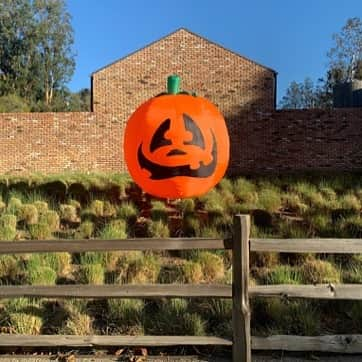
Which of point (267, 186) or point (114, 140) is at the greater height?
point (114, 140)

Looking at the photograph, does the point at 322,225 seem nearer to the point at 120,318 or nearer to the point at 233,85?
the point at 120,318

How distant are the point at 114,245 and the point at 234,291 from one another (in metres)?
0.98

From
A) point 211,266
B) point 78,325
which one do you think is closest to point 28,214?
point 211,266

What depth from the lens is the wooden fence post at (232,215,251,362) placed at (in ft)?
11.6

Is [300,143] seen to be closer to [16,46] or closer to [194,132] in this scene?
[194,132]

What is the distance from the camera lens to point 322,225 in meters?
6.59

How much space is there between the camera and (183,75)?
51.8ft

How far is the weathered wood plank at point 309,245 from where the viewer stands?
11.9 feet

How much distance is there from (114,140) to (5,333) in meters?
10.9

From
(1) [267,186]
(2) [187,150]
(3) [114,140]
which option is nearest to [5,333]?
(2) [187,150]

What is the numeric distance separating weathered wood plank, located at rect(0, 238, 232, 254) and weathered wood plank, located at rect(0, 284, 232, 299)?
0.30 m

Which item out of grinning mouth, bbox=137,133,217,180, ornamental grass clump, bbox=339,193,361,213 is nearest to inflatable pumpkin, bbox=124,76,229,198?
grinning mouth, bbox=137,133,217,180

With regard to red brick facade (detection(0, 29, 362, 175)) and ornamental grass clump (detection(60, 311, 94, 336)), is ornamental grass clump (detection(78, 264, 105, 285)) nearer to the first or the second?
ornamental grass clump (detection(60, 311, 94, 336))

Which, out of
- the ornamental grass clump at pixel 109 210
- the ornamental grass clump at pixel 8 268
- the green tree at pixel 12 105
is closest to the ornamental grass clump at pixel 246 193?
the ornamental grass clump at pixel 109 210
